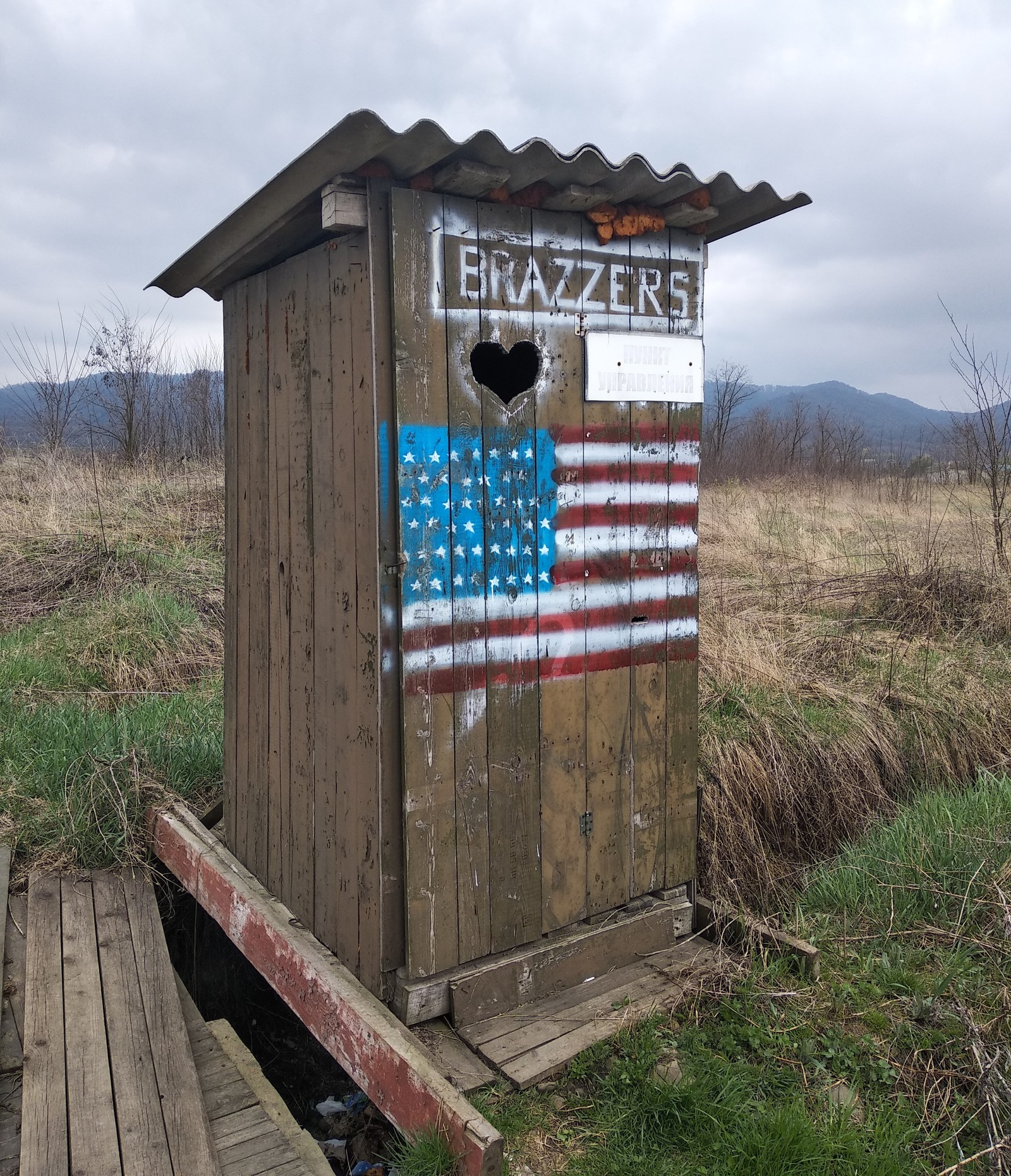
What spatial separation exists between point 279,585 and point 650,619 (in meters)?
1.35

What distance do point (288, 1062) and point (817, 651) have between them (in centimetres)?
414

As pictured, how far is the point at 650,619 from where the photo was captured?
10.4 feet

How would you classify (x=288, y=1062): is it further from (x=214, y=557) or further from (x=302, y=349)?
(x=214, y=557)

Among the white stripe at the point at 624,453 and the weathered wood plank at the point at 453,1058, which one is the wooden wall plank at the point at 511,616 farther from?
the weathered wood plank at the point at 453,1058

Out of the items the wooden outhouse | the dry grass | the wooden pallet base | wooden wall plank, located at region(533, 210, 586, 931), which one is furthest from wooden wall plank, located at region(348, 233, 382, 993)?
the dry grass

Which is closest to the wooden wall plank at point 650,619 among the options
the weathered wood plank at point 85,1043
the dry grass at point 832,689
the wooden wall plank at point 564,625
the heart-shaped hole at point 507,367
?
the wooden wall plank at point 564,625

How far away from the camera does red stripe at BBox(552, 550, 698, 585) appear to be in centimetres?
294

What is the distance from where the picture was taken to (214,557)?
27.5 feet

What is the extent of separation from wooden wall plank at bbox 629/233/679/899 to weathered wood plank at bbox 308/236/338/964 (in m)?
1.01

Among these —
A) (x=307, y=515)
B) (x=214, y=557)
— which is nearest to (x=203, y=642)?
(x=214, y=557)

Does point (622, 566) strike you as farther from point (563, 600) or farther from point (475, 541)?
point (475, 541)

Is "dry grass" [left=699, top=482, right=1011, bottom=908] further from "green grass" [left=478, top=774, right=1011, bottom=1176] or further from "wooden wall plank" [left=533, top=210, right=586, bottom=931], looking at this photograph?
"wooden wall plank" [left=533, top=210, right=586, bottom=931]

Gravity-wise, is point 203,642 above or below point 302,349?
below

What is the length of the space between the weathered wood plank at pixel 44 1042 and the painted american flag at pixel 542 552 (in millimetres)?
1654
